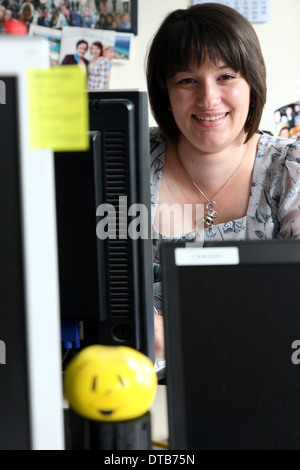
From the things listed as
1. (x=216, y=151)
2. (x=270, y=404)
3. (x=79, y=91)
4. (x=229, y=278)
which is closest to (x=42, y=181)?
(x=79, y=91)

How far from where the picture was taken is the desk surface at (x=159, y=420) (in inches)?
29.2

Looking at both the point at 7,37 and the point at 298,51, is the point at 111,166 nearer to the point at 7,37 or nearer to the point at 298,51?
the point at 7,37

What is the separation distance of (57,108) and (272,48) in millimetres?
1872

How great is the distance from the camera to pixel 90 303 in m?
0.87

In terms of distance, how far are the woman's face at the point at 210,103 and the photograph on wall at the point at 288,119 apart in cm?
78

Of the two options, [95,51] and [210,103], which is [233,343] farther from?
[95,51]

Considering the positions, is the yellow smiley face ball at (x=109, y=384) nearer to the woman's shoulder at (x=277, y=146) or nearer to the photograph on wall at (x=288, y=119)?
the woman's shoulder at (x=277, y=146)

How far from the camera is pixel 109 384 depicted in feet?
2.35

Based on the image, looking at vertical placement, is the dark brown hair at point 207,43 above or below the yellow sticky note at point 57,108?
above

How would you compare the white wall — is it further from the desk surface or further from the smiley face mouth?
the smiley face mouth

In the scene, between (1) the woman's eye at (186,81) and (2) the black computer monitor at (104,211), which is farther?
(1) the woman's eye at (186,81)

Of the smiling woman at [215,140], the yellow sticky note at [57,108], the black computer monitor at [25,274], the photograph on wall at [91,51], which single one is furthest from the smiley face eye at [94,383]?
the photograph on wall at [91,51]

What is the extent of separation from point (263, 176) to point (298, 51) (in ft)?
3.07

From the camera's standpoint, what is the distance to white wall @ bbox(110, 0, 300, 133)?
2258 millimetres
